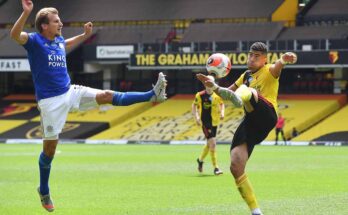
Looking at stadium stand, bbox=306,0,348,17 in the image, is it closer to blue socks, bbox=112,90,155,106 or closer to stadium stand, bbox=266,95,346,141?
stadium stand, bbox=266,95,346,141

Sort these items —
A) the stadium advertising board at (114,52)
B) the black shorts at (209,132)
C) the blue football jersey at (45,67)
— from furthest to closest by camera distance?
the stadium advertising board at (114,52)
the black shorts at (209,132)
the blue football jersey at (45,67)

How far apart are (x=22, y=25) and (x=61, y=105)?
146 cm

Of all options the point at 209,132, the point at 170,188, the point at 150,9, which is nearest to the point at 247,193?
the point at 170,188

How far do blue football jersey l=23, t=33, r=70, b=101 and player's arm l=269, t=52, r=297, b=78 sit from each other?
10.3ft

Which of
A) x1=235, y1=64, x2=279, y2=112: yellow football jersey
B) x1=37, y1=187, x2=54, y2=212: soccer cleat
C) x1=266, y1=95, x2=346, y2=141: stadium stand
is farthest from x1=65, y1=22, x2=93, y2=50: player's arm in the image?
x1=266, y1=95, x2=346, y2=141: stadium stand

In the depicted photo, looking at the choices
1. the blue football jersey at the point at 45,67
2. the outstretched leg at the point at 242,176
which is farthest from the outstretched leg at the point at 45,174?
the outstretched leg at the point at 242,176

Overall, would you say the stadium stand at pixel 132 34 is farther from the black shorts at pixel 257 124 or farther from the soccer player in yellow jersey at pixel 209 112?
the black shorts at pixel 257 124

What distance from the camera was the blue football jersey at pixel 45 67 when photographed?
12195 millimetres

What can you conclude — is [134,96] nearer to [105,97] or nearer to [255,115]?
[105,97]

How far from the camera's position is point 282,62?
1167 centimetres

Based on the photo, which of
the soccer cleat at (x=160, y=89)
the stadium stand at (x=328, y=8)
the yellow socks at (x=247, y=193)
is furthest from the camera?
the stadium stand at (x=328, y=8)

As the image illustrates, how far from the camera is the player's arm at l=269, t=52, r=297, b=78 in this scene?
37.9ft

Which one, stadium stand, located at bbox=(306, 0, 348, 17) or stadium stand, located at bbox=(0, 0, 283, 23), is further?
stadium stand, located at bbox=(0, 0, 283, 23)

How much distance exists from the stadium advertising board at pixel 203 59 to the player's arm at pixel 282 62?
41587mm
